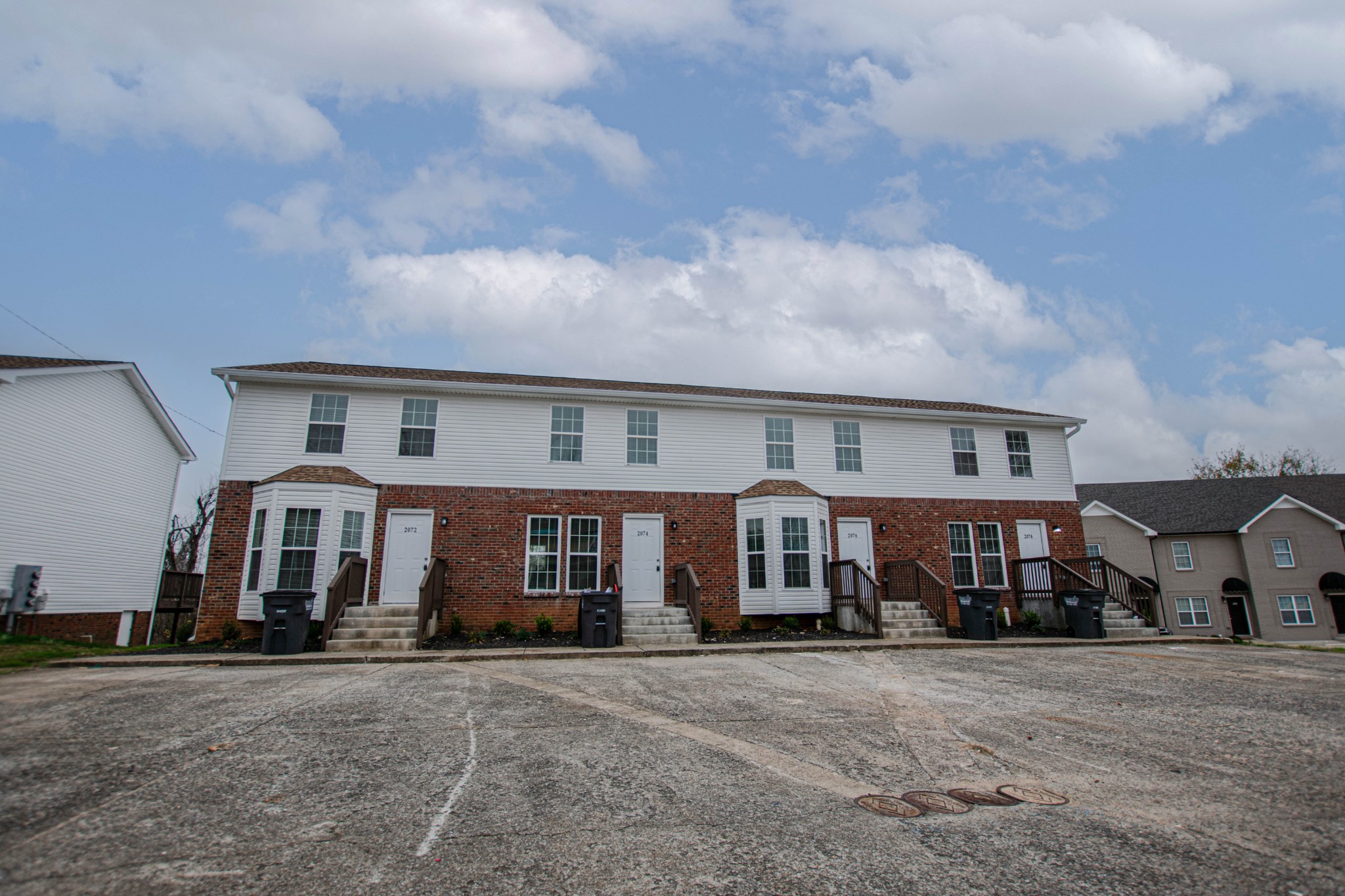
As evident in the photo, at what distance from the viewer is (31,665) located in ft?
31.4

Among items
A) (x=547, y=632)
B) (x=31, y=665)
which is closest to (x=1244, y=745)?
(x=547, y=632)

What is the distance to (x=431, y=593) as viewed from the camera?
13.0m

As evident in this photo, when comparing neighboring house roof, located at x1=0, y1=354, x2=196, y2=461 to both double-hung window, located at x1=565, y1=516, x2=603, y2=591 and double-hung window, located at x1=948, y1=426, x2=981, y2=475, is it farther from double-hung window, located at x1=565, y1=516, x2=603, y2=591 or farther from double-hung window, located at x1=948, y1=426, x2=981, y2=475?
double-hung window, located at x1=948, y1=426, x2=981, y2=475

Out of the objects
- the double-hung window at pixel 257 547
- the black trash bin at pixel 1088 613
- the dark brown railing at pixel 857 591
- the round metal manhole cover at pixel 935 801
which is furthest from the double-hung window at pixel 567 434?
the round metal manhole cover at pixel 935 801

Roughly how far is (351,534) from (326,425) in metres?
2.59

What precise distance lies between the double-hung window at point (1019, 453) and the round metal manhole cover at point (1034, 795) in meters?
15.1

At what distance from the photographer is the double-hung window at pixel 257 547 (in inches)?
512

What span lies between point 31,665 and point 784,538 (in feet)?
42.9

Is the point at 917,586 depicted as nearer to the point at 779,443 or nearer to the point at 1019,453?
the point at 779,443

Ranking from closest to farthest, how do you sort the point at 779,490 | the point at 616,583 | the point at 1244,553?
1. the point at 616,583
2. the point at 779,490
3. the point at 1244,553

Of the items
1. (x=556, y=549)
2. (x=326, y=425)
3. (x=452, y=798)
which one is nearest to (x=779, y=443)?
(x=556, y=549)

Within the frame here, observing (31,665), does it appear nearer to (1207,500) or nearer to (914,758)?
(914,758)

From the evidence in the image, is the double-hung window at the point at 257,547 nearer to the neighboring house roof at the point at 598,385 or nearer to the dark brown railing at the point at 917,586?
the neighboring house roof at the point at 598,385

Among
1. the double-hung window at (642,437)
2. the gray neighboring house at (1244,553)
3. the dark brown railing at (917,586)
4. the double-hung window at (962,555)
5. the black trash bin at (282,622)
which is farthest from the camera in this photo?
the gray neighboring house at (1244,553)
